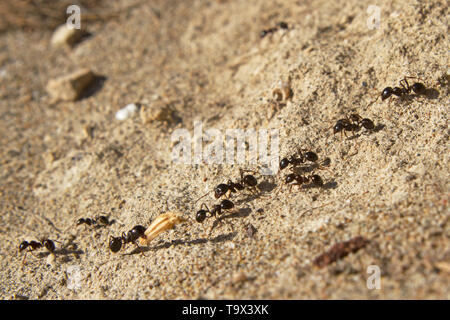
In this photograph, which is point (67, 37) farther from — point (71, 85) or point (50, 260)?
point (50, 260)

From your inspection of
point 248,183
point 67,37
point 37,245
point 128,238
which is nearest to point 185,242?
point 128,238

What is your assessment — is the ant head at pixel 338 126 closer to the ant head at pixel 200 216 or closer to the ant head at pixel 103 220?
the ant head at pixel 200 216

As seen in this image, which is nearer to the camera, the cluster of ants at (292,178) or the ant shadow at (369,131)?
the cluster of ants at (292,178)

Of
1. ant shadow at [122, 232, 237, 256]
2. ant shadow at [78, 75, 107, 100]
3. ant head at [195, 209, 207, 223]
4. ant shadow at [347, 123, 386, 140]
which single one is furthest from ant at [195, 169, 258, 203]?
ant shadow at [78, 75, 107, 100]

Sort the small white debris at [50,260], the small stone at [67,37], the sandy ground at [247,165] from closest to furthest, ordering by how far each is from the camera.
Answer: the sandy ground at [247,165] → the small white debris at [50,260] → the small stone at [67,37]

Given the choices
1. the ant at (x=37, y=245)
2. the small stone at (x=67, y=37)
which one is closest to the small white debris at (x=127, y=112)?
the ant at (x=37, y=245)
